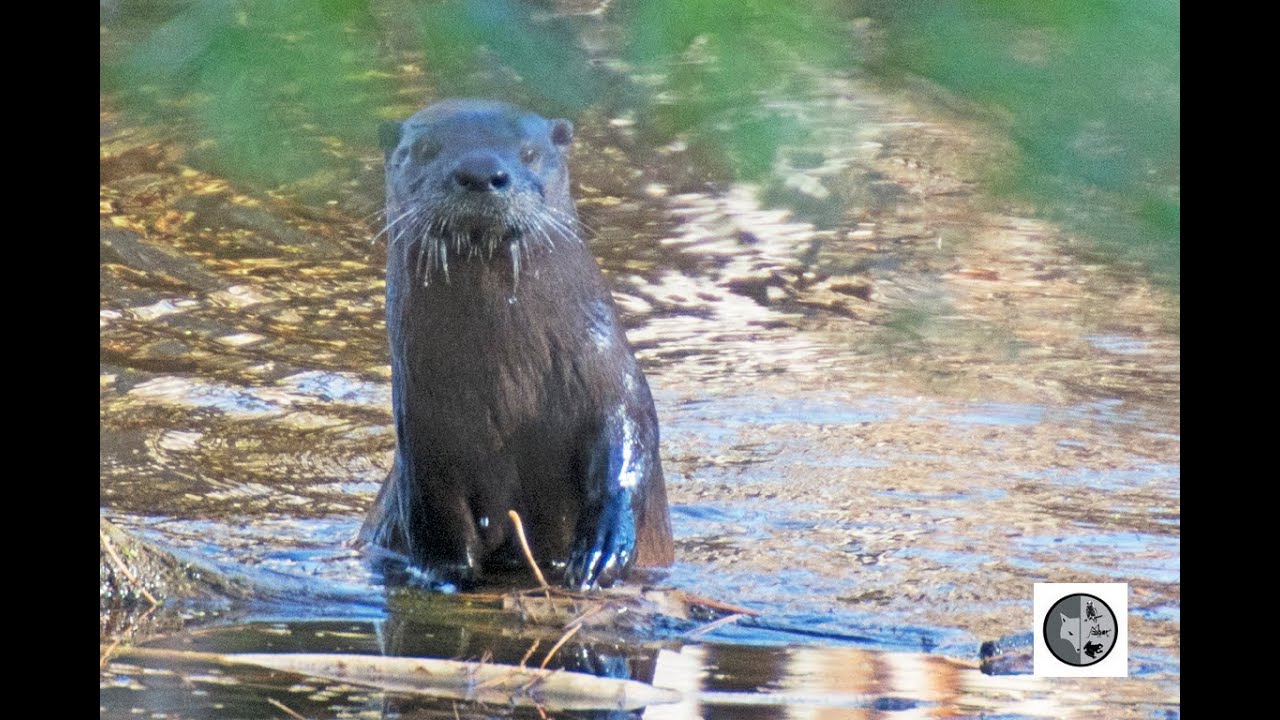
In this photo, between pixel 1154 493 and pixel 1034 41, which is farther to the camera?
pixel 1154 493

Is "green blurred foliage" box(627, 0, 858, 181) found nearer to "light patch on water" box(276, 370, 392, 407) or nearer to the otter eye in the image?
the otter eye

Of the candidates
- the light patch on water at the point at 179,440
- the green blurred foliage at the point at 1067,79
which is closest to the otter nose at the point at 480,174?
the light patch on water at the point at 179,440

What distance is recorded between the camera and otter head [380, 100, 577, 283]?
250cm

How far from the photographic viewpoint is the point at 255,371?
4.18m

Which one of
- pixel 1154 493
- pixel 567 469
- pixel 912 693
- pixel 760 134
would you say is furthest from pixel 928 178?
pixel 760 134

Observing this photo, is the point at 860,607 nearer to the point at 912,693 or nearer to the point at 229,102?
the point at 912,693

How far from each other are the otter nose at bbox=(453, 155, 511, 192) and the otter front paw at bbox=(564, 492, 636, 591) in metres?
0.62

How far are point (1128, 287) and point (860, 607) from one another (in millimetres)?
2146

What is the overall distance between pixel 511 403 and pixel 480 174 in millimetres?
476

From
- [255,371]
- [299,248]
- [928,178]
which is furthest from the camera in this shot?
[299,248]

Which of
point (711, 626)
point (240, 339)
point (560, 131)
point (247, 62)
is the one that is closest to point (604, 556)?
point (711, 626)

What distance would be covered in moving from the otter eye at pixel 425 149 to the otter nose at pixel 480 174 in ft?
0.49

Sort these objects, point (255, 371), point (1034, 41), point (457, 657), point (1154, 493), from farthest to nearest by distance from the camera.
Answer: point (255, 371) < point (1154, 493) < point (457, 657) < point (1034, 41)

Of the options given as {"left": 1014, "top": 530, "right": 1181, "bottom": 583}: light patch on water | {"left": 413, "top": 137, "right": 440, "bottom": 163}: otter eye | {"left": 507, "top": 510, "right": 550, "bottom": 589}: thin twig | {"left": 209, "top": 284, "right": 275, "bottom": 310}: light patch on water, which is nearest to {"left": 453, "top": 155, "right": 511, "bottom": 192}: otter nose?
{"left": 413, "top": 137, "right": 440, "bottom": 163}: otter eye
